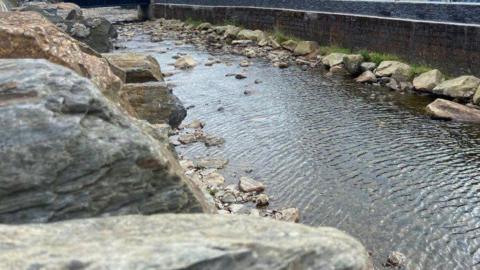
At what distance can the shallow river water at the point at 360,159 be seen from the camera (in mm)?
8266

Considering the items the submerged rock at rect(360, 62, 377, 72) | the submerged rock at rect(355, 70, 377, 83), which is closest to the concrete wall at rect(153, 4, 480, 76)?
the submerged rock at rect(360, 62, 377, 72)

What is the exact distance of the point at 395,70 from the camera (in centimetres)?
1886

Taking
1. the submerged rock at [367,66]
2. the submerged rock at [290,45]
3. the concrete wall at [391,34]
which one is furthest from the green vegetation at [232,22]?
the submerged rock at [367,66]

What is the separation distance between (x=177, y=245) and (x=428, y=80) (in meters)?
15.8

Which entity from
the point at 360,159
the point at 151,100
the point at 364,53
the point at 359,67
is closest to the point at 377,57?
the point at 364,53

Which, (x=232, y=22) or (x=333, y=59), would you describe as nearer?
(x=333, y=59)

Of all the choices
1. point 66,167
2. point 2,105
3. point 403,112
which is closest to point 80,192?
point 66,167

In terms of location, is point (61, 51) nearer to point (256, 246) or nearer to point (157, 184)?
point (157, 184)

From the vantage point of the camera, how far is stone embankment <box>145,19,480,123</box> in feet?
50.6

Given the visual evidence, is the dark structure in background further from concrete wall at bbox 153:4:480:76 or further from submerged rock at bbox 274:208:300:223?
submerged rock at bbox 274:208:300:223

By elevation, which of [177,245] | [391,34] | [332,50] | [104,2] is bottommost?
[332,50]

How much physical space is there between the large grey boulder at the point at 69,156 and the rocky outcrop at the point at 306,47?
20.8 m

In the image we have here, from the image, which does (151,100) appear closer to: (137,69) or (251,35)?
(137,69)

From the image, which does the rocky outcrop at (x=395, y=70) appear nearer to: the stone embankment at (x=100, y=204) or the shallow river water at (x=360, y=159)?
the shallow river water at (x=360, y=159)
